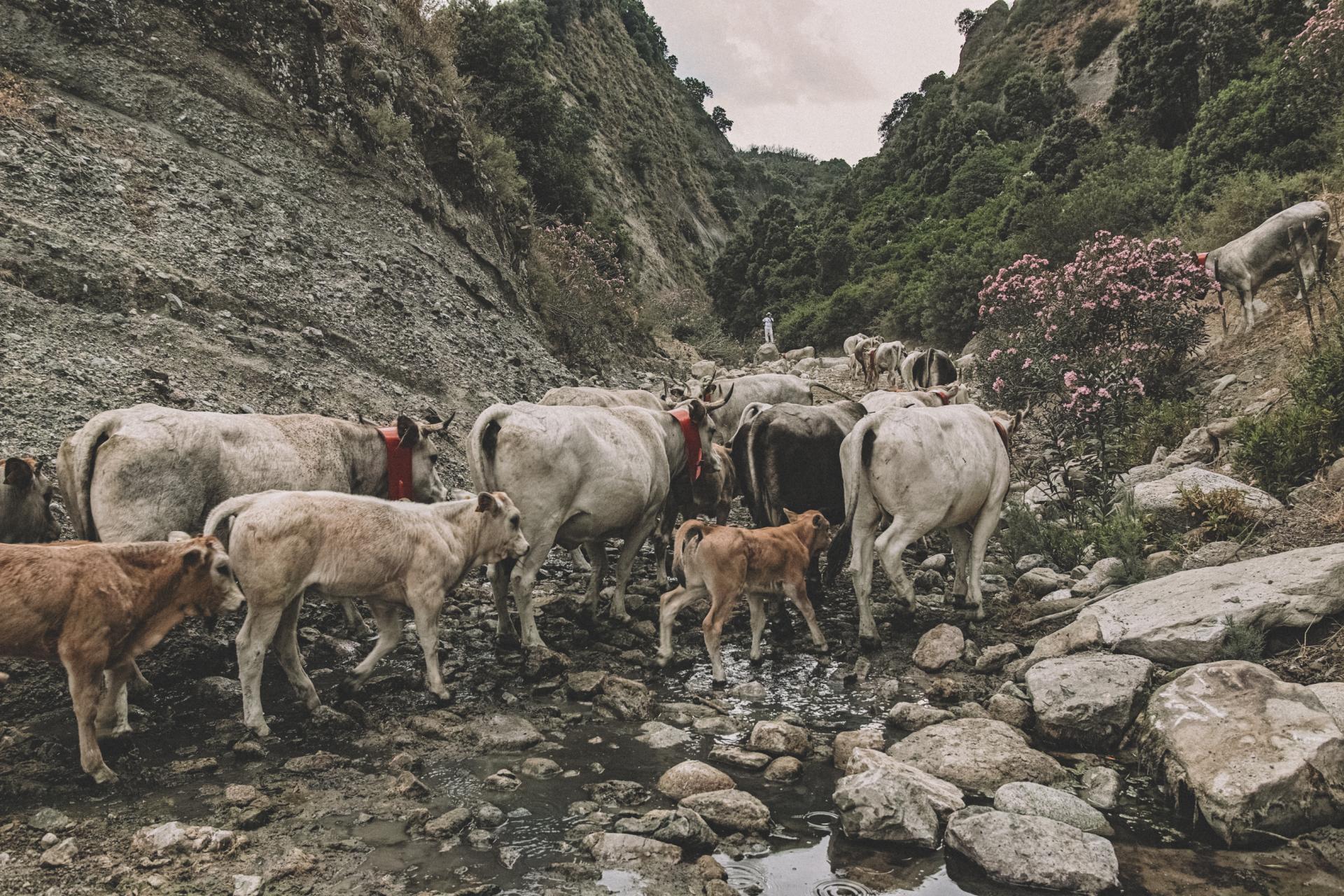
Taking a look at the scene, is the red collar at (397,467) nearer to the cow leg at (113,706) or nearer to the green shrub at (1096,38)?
the cow leg at (113,706)

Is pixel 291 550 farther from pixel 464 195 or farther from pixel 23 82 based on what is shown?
pixel 464 195

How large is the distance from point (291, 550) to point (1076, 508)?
898 centimetres

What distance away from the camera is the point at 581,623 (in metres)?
8.53

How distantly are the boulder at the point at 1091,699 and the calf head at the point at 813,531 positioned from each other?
105 inches

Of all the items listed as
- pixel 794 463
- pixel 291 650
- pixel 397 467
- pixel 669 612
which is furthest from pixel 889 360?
pixel 291 650

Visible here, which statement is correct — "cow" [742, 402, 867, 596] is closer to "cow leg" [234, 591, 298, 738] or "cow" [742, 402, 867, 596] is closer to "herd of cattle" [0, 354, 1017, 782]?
"herd of cattle" [0, 354, 1017, 782]

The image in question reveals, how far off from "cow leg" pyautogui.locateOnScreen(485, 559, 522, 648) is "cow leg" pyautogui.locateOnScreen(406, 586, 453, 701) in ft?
4.43

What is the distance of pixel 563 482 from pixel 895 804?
421 cm

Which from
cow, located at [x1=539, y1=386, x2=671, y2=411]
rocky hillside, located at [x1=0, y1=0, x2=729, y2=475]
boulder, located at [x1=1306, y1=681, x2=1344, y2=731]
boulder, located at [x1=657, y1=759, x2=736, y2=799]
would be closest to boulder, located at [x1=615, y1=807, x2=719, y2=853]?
boulder, located at [x1=657, y1=759, x2=736, y2=799]

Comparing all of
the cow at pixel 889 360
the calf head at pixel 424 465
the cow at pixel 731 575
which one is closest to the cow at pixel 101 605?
the calf head at pixel 424 465

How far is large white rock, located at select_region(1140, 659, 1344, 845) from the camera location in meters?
4.31

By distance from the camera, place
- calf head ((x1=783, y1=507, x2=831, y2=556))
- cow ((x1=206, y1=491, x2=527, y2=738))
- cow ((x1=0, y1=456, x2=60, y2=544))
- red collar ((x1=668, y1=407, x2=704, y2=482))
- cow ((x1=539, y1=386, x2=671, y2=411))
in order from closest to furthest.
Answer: cow ((x1=206, y1=491, x2=527, y2=738)), cow ((x1=0, y1=456, x2=60, y2=544)), calf head ((x1=783, y1=507, x2=831, y2=556)), red collar ((x1=668, y1=407, x2=704, y2=482)), cow ((x1=539, y1=386, x2=671, y2=411))

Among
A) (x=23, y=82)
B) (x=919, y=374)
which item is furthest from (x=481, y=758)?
(x=919, y=374)

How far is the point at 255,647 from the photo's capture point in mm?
5617
